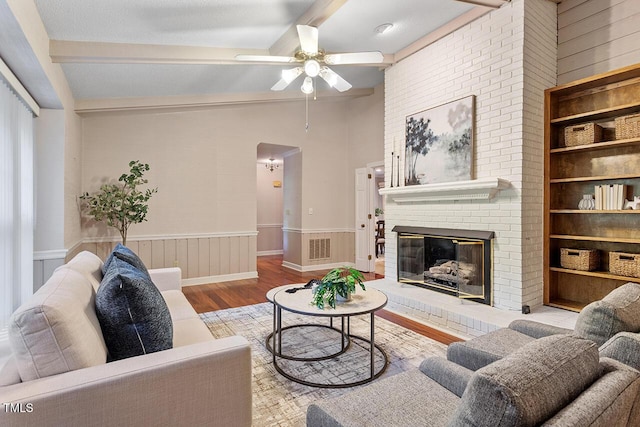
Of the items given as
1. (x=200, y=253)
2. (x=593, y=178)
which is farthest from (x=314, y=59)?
(x=200, y=253)

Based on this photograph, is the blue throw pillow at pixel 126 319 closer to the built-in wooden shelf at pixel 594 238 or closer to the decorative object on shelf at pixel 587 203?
the built-in wooden shelf at pixel 594 238

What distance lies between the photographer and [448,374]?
1.46m

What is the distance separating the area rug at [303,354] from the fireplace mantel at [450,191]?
1.52 metres

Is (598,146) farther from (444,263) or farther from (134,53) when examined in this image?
(134,53)

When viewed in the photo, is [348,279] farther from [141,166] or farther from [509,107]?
[141,166]

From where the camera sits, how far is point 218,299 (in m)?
4.52

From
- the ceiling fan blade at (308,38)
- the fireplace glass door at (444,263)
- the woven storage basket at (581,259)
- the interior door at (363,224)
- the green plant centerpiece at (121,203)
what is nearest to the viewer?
the ceiling fan blade at (308,38)

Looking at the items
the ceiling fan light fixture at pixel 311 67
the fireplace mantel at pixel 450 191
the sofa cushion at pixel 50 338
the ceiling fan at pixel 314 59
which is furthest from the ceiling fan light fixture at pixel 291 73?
the sofa cushion at pixel 50 338

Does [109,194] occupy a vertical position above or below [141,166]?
below

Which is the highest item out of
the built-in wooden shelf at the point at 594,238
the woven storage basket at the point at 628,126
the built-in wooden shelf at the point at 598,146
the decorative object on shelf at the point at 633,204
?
the woven storage basket at the point at 628,126

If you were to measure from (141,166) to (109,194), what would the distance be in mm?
544

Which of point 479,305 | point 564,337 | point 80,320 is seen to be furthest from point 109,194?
point 564,337

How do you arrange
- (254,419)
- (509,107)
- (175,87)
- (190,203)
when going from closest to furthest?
(254,419), (509,107), (175,87), (190,203)

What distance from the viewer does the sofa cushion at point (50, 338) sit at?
3.94 feet
